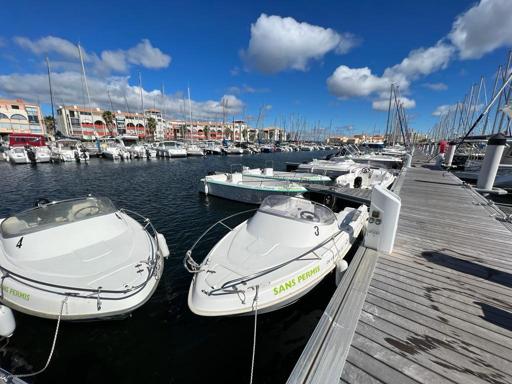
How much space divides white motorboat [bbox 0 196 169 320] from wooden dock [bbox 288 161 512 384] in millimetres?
3610

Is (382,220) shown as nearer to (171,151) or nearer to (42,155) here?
(42,155)

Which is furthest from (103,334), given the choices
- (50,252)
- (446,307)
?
(446,307)

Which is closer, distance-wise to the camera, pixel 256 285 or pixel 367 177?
pixel 256 285

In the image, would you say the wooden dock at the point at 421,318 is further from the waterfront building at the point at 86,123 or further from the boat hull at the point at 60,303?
the waterfront building at the point at 86,123

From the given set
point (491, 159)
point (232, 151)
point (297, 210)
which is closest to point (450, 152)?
point (491, 159)

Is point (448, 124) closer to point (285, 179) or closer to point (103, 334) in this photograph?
point (285, 179)

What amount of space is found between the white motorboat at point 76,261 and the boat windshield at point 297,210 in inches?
130

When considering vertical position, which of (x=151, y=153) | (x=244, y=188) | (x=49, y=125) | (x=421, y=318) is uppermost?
(x=49, y=125)

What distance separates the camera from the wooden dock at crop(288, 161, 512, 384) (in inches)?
94.9

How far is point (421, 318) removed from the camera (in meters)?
3.11

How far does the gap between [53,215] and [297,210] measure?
671cm

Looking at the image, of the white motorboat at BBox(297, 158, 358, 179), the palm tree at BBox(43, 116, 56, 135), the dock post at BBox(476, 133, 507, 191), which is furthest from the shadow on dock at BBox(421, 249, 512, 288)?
the palm tree at BBox(43, 116, 56, 135)

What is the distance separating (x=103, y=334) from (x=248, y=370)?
334cm

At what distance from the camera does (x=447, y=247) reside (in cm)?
514
